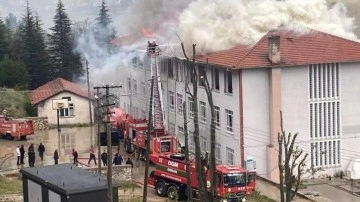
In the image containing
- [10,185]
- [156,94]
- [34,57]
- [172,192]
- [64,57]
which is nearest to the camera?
[172,192]

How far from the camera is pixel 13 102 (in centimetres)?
5391

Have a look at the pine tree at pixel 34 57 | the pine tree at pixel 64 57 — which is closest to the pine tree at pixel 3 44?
the pine tree at pixel 34 57

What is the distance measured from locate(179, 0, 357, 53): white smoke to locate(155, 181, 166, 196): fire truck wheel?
33.6 ft

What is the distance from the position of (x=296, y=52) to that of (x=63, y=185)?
17.4 metres

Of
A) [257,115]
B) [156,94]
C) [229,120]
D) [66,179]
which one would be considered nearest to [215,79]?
[229,120]

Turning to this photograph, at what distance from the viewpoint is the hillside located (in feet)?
171

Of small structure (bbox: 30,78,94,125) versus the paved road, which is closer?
the paved road

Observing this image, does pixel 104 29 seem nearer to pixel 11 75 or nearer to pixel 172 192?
pixel 11 75

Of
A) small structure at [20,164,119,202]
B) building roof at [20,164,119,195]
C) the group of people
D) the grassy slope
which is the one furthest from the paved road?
small structure at [20,164,119,202]

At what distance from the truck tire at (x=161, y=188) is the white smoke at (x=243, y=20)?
404 inches

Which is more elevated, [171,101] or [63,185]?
[171,101]

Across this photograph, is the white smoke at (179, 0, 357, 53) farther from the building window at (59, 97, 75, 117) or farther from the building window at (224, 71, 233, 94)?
the building window at (59, 97, 75, 117)

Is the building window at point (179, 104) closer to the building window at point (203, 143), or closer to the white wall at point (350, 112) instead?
the building window at point (203, 143)

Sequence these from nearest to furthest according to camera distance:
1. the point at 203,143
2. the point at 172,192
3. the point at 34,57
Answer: the point at 172,192
the point at 203,143
the point at 34,57
